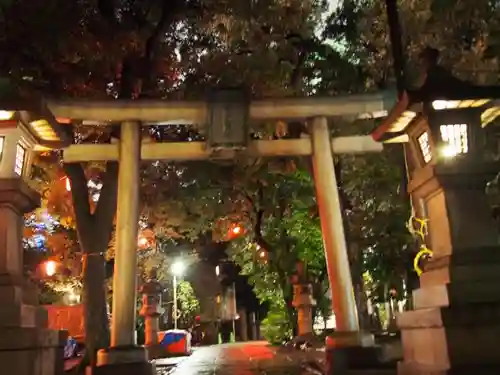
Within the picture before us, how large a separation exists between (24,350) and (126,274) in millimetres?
3843

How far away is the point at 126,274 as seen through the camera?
10984 millimetres

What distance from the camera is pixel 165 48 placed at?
Answer: 1523cm

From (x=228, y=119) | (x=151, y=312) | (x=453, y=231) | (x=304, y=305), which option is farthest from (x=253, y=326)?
(x=453, y=231)

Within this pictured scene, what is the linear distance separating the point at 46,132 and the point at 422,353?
21.7ft

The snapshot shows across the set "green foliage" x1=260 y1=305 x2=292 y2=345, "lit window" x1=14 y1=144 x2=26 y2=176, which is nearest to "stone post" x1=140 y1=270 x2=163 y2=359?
"green foliage" x1=260 y1=305 x2=292 y2=345

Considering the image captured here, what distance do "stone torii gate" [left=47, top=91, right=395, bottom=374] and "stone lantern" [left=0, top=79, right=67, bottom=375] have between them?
2.44 meters

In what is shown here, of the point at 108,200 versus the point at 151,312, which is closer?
the point at 108,200

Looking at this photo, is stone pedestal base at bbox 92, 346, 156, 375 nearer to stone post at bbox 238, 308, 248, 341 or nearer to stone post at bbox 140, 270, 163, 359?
stone post at bbox 140, 270, 163, 359

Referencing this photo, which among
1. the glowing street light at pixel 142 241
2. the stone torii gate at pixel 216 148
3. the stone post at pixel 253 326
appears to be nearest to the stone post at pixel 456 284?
the stone torii gate at pixel 216 148

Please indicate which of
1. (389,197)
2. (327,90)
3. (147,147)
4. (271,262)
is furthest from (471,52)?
(271,262)

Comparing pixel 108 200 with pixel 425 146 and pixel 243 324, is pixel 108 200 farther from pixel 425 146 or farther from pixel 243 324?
pixel 243 324

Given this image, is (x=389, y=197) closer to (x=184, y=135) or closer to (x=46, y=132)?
(x=184, y=135)

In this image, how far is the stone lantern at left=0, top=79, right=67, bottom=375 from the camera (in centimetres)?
717

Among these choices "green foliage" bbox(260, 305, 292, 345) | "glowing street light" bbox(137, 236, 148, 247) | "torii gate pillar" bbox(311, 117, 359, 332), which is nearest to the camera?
"torii gate pillar" bbox(311, 117, 359, 332)
